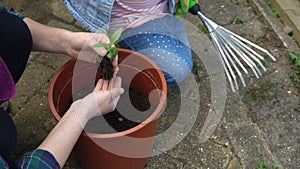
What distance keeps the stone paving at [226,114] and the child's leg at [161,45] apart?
0.16 metres

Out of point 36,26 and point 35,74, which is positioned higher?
point 36,26

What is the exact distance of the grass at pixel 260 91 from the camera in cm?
176

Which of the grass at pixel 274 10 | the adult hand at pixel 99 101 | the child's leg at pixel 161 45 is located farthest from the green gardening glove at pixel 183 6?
the grass at pixel 274 10

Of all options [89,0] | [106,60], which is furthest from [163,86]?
[89,0]

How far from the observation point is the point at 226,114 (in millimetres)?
1705

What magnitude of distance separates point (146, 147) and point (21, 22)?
0.59 m

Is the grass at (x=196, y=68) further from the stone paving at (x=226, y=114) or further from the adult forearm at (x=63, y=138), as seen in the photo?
the adult forearm at (x=63, y=138)

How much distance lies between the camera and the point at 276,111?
1717mm

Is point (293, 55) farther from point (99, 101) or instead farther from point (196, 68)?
point (99, 101)

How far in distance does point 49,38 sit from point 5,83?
0.97 feet

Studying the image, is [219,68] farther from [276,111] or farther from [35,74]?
[35,74]

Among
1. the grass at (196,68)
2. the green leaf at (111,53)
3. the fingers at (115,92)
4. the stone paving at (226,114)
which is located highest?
the green leaf at (111,53)

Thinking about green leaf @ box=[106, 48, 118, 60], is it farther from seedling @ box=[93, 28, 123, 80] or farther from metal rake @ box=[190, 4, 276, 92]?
metal rake @ box=[190, 4, 276, 92]

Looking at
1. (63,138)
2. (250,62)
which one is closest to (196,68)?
(250,62)
